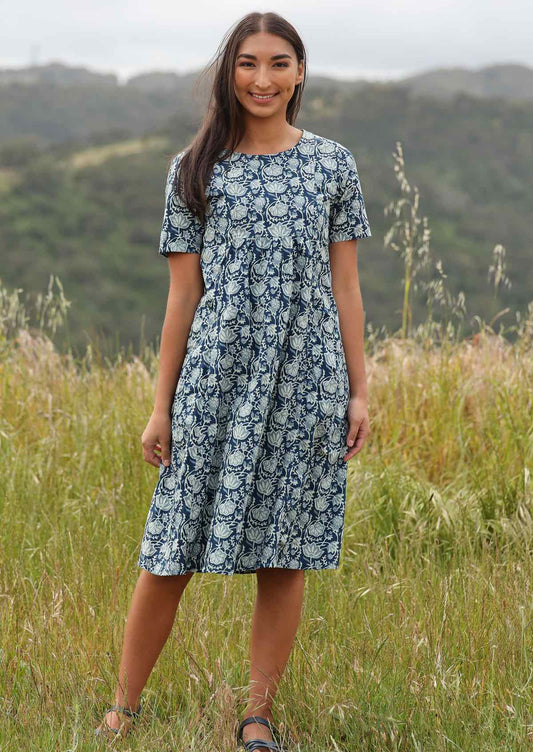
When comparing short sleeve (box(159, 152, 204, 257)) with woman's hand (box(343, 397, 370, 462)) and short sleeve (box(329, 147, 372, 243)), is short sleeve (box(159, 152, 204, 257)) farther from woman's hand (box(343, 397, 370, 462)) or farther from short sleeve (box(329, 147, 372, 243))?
woman's hand (box(343, 397, 370, 462))

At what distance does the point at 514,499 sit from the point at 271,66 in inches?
80.6

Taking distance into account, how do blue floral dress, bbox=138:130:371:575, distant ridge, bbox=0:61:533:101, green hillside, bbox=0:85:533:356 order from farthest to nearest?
distant ridge, bbox=0:61:533:101 < green hillside, bbox=0:85:533:356 < blue floral dress, bbox=138:130:371:575

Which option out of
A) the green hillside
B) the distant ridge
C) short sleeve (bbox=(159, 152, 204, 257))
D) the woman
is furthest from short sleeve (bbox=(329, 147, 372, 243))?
the distant ridge

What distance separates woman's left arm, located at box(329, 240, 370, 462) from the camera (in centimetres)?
230

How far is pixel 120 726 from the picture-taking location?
7.38 feet

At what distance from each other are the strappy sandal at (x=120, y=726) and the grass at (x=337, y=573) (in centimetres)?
3

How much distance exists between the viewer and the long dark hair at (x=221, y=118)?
7.27ft

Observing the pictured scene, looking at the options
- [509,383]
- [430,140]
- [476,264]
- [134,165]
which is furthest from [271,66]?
[430,140]

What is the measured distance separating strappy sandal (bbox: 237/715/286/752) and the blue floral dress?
1.27 ft

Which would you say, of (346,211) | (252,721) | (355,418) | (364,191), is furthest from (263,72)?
(364,191)

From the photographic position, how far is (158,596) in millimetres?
2277

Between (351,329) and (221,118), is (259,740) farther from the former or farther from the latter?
(221,118)

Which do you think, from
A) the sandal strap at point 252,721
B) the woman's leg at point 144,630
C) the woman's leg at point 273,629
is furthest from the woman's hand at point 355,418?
the sandal strap at point 252,721

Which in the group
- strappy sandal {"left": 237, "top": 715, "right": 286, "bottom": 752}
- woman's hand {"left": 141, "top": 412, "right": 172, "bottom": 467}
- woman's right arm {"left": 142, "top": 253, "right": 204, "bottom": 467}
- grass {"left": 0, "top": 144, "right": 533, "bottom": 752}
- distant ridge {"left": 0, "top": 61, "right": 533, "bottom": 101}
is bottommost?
strappy sandal {"left": 237, "top": 715, "right": 286, "bottom": 752}
